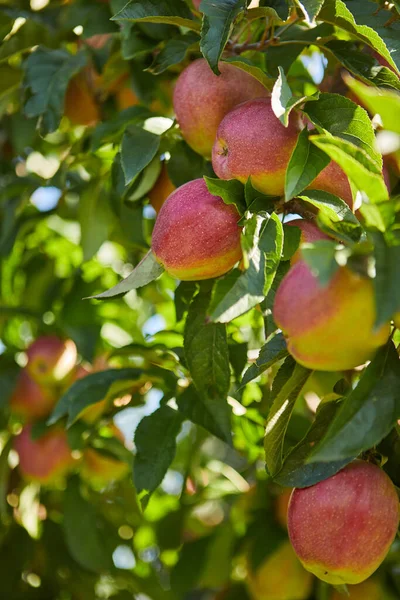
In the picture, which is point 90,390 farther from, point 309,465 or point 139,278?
point 309,465

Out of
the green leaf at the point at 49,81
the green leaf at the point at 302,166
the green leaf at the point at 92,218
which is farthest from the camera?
the green leaf at the point at 92,218

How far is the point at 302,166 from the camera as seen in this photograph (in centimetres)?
88

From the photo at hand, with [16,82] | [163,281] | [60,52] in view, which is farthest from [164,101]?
[163,281]

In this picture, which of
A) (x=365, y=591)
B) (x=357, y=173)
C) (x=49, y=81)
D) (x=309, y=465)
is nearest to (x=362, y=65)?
(x=357, y=173)

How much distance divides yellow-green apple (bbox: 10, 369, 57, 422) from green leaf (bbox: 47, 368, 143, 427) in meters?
0.35

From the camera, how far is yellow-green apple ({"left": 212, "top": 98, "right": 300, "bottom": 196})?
3.14 ft

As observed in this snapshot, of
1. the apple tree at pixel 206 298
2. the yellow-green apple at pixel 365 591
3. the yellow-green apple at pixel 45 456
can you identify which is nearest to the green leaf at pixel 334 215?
the apple tree at pixel 206 298

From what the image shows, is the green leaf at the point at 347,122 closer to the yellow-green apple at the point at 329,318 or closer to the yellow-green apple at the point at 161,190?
the yellow-green apple at the point at 329,318

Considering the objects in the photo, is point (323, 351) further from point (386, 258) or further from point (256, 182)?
point (256, 182)

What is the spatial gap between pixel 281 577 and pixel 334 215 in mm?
1107

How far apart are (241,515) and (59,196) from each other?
0.90 metres

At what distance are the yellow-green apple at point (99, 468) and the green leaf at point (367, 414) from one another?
3.60 feet

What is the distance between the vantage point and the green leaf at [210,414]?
4.13ft

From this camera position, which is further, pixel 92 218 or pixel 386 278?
pixel 92 218
